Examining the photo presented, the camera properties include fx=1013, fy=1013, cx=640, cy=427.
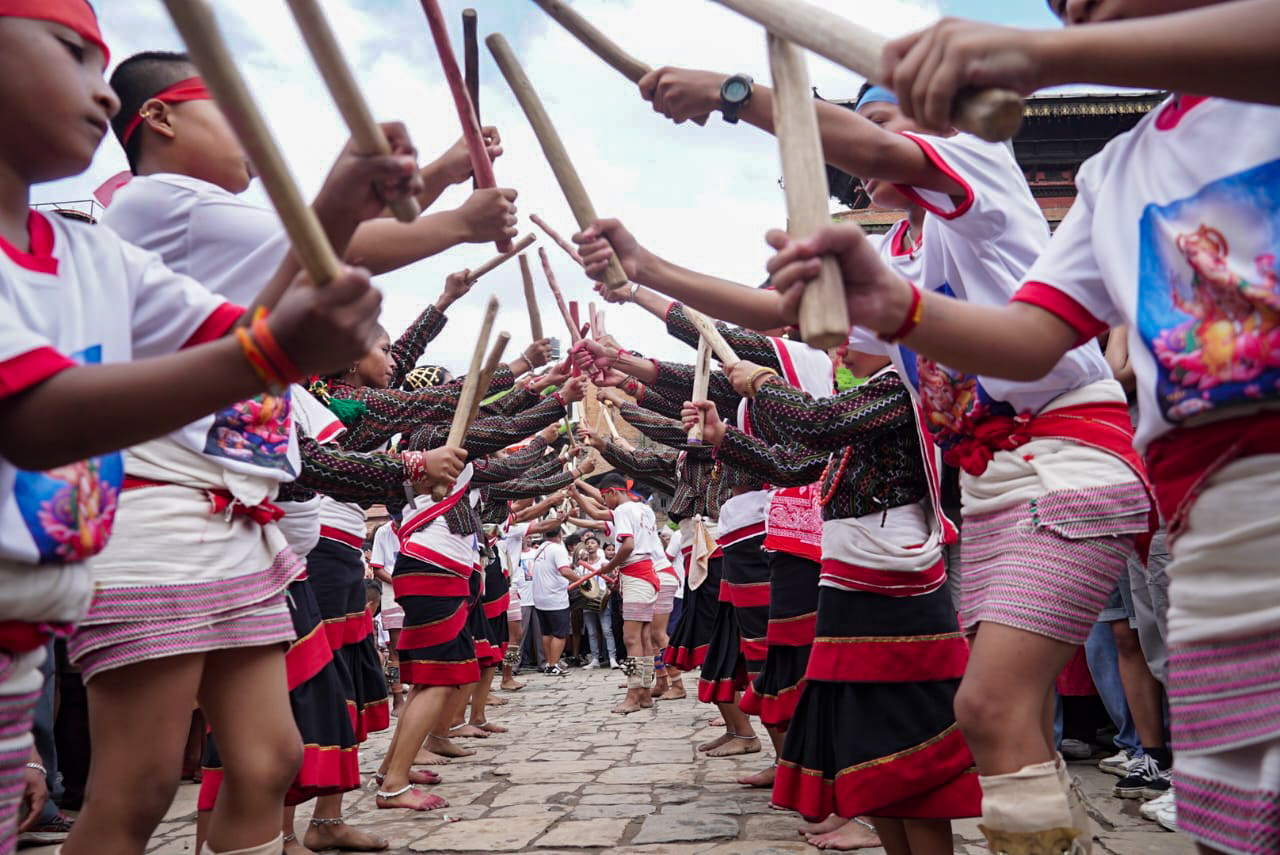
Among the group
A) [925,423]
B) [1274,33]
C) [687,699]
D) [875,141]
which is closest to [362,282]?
[1274,33]

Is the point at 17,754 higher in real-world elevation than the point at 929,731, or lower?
higher

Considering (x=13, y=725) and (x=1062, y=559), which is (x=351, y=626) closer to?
(x=13, y=725)

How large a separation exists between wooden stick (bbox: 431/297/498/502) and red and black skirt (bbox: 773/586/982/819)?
1294mm

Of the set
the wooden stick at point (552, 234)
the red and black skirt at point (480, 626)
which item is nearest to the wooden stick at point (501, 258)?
the wooden stick at point (552, 234)

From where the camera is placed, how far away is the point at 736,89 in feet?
7.51

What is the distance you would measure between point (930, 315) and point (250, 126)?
3.43ft

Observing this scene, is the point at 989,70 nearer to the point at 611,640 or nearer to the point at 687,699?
the point at 687,699

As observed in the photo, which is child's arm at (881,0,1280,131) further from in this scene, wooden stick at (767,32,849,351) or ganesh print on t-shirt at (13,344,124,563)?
ganesh print on t-shirt at (13,344,124,563)

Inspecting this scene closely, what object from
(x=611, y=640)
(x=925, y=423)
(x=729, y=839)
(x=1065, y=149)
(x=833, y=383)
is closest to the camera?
(x=925, y=423)

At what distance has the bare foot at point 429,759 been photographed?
637 cm

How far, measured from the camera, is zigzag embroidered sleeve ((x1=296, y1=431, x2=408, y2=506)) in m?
3.27

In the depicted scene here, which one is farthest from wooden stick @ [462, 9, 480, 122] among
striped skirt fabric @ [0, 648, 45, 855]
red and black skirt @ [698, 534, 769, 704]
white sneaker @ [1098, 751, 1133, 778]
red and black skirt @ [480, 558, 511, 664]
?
red and black skirt @ [480, 558, 511, 664]

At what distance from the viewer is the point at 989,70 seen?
125 centimetres

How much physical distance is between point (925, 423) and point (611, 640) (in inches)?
560
